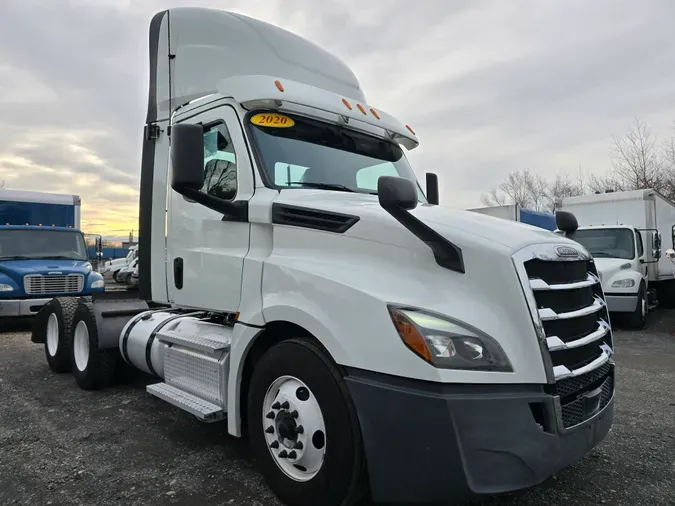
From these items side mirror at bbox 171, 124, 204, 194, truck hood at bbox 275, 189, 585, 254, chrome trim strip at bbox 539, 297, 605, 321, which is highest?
side mirror at bbox 171, 124, 204, 194

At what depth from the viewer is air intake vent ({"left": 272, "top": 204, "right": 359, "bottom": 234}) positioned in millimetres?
2955

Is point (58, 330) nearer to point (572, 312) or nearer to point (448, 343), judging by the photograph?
point (448, 343)

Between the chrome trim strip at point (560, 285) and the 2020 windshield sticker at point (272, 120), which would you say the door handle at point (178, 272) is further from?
the chrome trim strip at point (560, 285)

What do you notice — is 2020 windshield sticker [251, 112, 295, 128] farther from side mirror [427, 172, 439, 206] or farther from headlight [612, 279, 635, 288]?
headlight [612, 279, 635, 288]

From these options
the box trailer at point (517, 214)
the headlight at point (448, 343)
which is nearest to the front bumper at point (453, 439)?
the headlight at point (448, 343)

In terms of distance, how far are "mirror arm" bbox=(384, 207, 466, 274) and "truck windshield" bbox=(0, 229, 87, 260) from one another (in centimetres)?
1069

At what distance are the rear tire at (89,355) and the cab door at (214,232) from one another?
1.98 m

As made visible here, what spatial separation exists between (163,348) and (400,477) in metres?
2.83

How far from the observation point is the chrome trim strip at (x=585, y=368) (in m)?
2.50

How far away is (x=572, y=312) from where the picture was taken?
278 centimetres

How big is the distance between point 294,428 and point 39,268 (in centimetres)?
947

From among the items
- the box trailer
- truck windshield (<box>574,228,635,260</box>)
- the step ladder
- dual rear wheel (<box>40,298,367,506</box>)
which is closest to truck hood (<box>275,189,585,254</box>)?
dual rear wheel (<box>40,298,367,506</box>)

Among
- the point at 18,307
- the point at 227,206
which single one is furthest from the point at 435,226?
the point at 18,307

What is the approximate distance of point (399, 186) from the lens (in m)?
2.54
